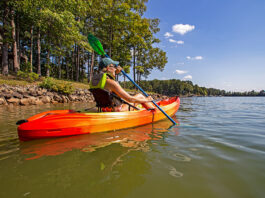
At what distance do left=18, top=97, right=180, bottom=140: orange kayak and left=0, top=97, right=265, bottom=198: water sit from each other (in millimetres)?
173

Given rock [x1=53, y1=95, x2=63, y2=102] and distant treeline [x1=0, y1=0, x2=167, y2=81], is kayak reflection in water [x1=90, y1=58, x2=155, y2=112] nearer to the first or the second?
rock [x1=53, y1=95, x2=63, y2=102]

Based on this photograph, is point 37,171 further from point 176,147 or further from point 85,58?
point 85,58

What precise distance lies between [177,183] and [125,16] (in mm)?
19656

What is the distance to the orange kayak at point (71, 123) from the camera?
7.91 ft

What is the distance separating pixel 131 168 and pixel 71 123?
5.59ft

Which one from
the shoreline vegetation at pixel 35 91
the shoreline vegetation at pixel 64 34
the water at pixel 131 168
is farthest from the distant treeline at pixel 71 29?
the water at pixel 131 168

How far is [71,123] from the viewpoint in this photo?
2.72 metres

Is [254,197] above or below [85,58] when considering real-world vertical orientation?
below

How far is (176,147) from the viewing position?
234 centimetres

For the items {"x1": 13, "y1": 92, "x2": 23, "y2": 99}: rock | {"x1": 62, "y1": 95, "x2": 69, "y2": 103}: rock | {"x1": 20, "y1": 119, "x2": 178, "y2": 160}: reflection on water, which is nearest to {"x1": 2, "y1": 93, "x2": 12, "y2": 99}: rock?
{"x1": 13, "y1": 92, "x2": 23, "y2": 99}: rock

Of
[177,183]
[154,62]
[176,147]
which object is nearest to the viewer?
[177,183]

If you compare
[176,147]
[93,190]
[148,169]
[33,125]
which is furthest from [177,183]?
[33,125]

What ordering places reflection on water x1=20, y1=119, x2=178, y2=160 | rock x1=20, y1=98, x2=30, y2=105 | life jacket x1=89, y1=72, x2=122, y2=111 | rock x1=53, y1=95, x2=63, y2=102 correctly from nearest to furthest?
reflection on water x1=20, y1=119, x2=178, y2=160, life jacket x1=89, y1=72, x2=122, y2=111, rock x1=20, y1=98, x2=30, y2=105, rock x1=53, y1=95, x2=63, y2=102

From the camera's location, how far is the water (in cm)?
125
